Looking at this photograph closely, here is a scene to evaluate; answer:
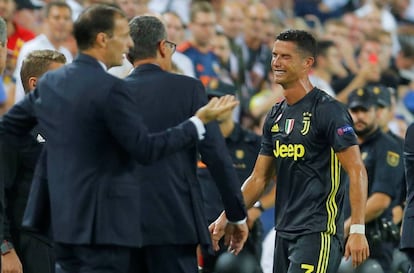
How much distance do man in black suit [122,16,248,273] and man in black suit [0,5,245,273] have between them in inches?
11.9

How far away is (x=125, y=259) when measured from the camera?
655 cm

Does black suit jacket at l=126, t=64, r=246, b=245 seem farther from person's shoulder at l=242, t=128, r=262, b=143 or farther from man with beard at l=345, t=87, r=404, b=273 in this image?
person's shoulder at l=242, t=128, r=262, b=143

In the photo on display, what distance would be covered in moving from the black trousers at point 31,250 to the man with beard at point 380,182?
3.28 m

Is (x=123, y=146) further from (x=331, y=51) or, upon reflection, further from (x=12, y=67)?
(x=331, y=51)

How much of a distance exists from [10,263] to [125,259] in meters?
1.04

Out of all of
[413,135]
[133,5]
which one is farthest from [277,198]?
[133,5]

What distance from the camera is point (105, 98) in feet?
20.6

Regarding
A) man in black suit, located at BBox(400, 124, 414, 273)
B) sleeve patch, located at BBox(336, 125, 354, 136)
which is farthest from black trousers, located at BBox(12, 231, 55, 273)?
man in black suit, located at BBox(400, 124, 414, 273)

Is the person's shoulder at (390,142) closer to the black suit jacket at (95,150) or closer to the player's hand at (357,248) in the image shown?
the player's hand at (357,248)

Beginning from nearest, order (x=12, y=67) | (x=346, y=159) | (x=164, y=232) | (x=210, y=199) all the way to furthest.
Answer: (x=164, y=232) → (x=346, y=159) → (x=210, y=199) → (x=12, y=67)

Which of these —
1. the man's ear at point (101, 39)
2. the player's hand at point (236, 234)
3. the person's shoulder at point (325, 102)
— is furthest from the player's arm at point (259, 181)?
the man's ear at point (101, 39)

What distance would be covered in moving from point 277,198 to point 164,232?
4.69 feet

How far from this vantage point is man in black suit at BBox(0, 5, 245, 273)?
20.7 feet

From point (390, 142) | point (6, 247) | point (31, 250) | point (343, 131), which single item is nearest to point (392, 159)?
point (390, 142)
